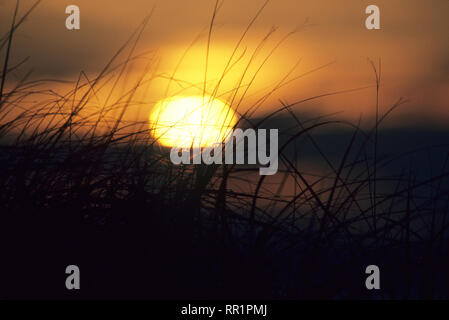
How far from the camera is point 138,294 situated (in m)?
1.45

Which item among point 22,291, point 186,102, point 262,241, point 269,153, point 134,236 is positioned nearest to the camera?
point 22,291

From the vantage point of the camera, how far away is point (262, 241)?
1.63 m

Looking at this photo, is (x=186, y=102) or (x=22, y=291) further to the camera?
(x=186, y=102)

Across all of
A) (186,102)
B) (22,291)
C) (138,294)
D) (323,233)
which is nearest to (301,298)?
(323,233)

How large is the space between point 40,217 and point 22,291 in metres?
0.20

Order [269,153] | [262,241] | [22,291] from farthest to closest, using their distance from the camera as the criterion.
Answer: [269,153], [262,241], [22,291]

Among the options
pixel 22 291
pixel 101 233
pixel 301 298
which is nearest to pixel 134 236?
pixel 101 233

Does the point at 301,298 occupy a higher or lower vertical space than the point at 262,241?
lower
